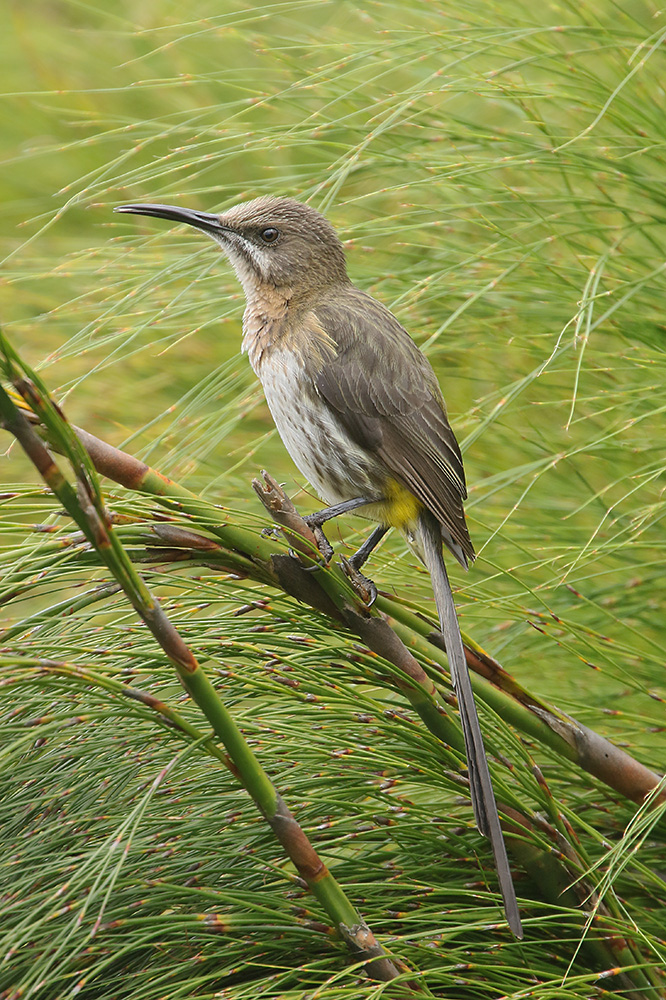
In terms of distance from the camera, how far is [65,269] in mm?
2523

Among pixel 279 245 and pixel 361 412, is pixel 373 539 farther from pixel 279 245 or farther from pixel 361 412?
pixel 279 245

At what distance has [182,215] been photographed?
2234 millimetres

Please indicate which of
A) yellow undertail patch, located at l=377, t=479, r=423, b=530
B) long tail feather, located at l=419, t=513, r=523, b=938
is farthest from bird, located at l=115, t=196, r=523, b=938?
long tail feather, located at l=419, t=513, r=523, b=938

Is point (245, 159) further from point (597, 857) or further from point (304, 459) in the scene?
point (597, 857)

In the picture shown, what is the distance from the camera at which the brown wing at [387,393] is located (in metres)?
2.12

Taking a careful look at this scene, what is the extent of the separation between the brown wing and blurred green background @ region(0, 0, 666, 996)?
0.06 metres

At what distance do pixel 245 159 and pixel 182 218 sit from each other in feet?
3.32

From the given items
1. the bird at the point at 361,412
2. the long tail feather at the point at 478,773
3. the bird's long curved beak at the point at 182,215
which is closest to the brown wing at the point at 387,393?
the bird at the point at 361,412

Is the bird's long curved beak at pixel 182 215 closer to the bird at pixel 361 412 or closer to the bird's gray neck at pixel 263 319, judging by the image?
the bird at pixel 361 412

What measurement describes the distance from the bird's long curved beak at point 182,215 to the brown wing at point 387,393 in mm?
408

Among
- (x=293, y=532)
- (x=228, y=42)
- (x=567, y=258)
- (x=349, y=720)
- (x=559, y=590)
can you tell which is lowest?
(x=559, y=590)

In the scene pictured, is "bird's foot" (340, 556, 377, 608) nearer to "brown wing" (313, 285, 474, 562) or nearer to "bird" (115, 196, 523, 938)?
"bird" (115, 196, 523, 938)

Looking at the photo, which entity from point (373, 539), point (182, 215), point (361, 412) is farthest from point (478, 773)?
point (182, 215)

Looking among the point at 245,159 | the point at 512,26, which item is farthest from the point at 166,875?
the point at 245,159
